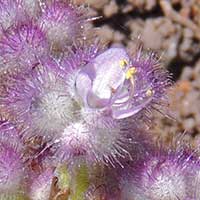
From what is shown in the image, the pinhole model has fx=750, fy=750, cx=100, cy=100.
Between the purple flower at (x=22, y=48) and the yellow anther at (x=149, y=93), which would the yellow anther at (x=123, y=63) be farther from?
the purple flower at (x=22, y=48)

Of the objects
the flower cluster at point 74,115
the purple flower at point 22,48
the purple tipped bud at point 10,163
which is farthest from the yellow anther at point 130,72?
the purple tipped bud at point 10,163

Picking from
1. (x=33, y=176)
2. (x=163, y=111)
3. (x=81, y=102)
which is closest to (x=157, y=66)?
(x=163, y=111)

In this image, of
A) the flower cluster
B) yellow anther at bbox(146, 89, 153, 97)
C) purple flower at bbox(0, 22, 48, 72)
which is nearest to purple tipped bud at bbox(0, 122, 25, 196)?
the flower cluster

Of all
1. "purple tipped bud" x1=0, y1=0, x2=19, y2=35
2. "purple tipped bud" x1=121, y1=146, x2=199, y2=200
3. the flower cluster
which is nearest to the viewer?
the flower cluster

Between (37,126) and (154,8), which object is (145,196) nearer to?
(37,126)

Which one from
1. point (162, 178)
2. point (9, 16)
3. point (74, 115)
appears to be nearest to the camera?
point (74, 115)

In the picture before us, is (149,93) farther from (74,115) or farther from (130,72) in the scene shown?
(74,115)

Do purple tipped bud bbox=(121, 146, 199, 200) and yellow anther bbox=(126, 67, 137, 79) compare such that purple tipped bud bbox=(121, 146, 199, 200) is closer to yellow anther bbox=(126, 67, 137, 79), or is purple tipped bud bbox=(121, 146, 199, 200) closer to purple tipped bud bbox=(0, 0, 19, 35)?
yellow anther bbox=(126, 67, 137, 79)

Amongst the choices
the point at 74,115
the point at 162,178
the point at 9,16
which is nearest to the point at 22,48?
the point at 9,16
